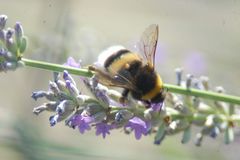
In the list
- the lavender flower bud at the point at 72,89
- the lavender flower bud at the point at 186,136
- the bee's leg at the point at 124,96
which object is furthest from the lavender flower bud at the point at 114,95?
the lavender flower bud at the point at 186,136

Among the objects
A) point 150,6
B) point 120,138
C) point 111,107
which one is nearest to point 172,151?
point 111,107

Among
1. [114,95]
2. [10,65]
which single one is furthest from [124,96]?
[10,65]

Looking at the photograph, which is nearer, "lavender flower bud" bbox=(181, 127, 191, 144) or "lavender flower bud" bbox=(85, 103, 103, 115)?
"lavender flower bud" bbox=(85, 103, 103, 115)

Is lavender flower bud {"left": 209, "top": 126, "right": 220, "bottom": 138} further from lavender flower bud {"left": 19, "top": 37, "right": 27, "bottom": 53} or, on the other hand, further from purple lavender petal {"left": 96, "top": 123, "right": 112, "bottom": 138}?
lavender flower bud {"left": 19, "top": 37, "right": 27, "bottom": 53}

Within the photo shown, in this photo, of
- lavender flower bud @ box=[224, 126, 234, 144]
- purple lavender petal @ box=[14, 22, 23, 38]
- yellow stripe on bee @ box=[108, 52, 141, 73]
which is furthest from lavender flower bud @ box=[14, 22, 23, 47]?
lavender flower bud @ box=[224, 126, 234, 144]

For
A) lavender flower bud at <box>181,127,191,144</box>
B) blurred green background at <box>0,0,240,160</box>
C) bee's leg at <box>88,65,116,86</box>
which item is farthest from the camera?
blurred green background at <box>0,0,240,160</box>

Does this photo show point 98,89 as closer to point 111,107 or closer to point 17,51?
point 111,107

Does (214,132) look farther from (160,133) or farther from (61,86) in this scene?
(61,86)

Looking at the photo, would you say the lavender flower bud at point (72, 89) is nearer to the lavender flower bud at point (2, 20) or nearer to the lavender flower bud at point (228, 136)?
the lavender flower bud at point (2, 20)
